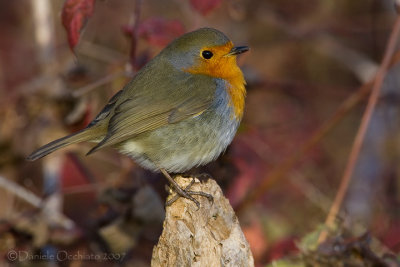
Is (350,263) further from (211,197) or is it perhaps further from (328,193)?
(328,193)

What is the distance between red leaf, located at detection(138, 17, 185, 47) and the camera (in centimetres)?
370

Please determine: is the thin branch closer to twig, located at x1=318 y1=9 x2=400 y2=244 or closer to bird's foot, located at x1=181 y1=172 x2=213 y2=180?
bird's foot, located at x1=181 y1=172 x2=213 y2=180

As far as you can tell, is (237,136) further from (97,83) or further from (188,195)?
(188,195)

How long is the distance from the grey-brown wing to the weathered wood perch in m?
0.74

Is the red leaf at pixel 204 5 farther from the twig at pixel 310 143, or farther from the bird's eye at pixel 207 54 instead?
the twig at pixel 310 143

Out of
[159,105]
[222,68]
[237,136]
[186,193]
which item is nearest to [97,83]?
[159,105]

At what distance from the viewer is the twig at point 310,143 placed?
142 inches

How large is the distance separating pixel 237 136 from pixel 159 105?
1.23m

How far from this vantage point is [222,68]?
3.54 m

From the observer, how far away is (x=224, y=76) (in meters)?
3.53

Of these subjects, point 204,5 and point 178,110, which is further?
point 204,5

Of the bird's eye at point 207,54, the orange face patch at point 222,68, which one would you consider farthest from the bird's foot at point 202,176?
the bird's eye at point 207,54

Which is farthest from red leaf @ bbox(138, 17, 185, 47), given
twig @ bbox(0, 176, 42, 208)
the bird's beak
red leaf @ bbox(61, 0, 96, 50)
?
twig @ bbox(0, 176, 42, 208)

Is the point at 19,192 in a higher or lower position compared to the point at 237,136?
lower
